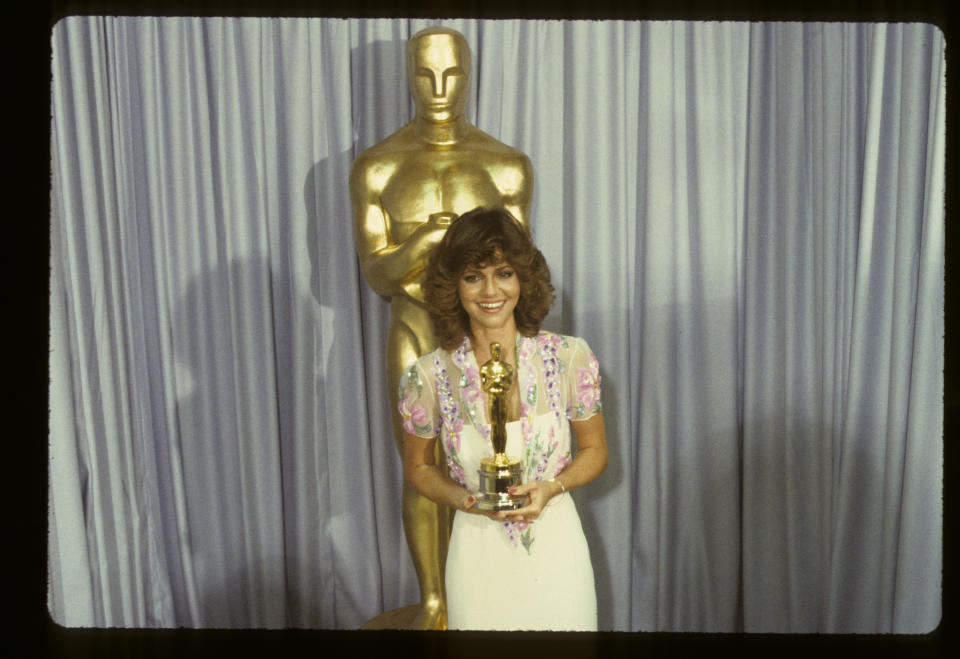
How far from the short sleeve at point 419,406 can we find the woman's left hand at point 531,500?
257 mm

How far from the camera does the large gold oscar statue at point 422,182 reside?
205 centimetres

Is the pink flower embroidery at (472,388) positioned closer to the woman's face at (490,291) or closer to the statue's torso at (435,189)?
the woman's face at (490,291)

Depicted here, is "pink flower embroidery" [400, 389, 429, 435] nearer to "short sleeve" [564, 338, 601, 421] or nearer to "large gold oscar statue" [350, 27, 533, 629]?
"large gold oscar statue" [350, 27, 533, 629]

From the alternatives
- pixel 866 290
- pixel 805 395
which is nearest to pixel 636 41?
pixel 866 290

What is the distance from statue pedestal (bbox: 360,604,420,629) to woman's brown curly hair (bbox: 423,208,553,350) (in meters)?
0.74

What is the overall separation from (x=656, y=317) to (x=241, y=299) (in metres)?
1.10

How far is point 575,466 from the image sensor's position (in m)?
1.89

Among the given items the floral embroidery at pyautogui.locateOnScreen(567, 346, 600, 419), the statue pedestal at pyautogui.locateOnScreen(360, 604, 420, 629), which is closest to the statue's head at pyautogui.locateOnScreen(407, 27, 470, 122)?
the floral embroidery at pyautogui.locateOnScreen(567, 346, 600, 419)

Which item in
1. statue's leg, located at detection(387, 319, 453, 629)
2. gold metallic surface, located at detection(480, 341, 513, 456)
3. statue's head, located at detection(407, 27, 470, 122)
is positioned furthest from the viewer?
statue's leg, located at detection(387, 319, 453, 629)

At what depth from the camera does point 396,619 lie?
226 cm

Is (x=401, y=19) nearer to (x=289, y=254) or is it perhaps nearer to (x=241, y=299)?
(x=289, y=254)

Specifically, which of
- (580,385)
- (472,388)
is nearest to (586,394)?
(580,385)

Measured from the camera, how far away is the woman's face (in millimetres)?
1848

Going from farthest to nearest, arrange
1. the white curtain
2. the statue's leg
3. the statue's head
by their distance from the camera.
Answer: the white curtain < the statue's leg < the statue's head
